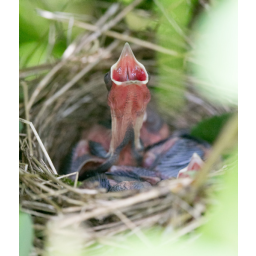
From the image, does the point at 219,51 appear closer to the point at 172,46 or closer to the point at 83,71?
the point at 172,46

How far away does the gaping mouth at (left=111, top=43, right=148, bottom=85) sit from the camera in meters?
0.80

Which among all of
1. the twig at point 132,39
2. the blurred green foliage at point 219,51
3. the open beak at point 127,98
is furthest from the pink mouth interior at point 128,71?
the twig at point 132,39

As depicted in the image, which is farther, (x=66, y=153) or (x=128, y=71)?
(x=66, y=153)

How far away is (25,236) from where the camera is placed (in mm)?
622

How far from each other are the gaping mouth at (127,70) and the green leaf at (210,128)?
34 cm

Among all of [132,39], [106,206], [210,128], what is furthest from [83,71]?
[106,206]

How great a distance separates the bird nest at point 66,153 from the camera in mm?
630

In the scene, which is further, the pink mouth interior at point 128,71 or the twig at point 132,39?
the twig at point 132,39

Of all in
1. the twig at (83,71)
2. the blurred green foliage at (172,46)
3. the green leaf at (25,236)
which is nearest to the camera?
the green leaf at (25,236)

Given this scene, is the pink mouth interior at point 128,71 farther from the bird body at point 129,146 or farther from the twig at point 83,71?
the twig at point 83,71

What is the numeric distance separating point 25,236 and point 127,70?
1.52ft

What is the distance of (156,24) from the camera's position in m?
1.03

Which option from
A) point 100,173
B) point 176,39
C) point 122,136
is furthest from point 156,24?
point 100,173

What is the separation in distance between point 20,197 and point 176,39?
73 centimetres
